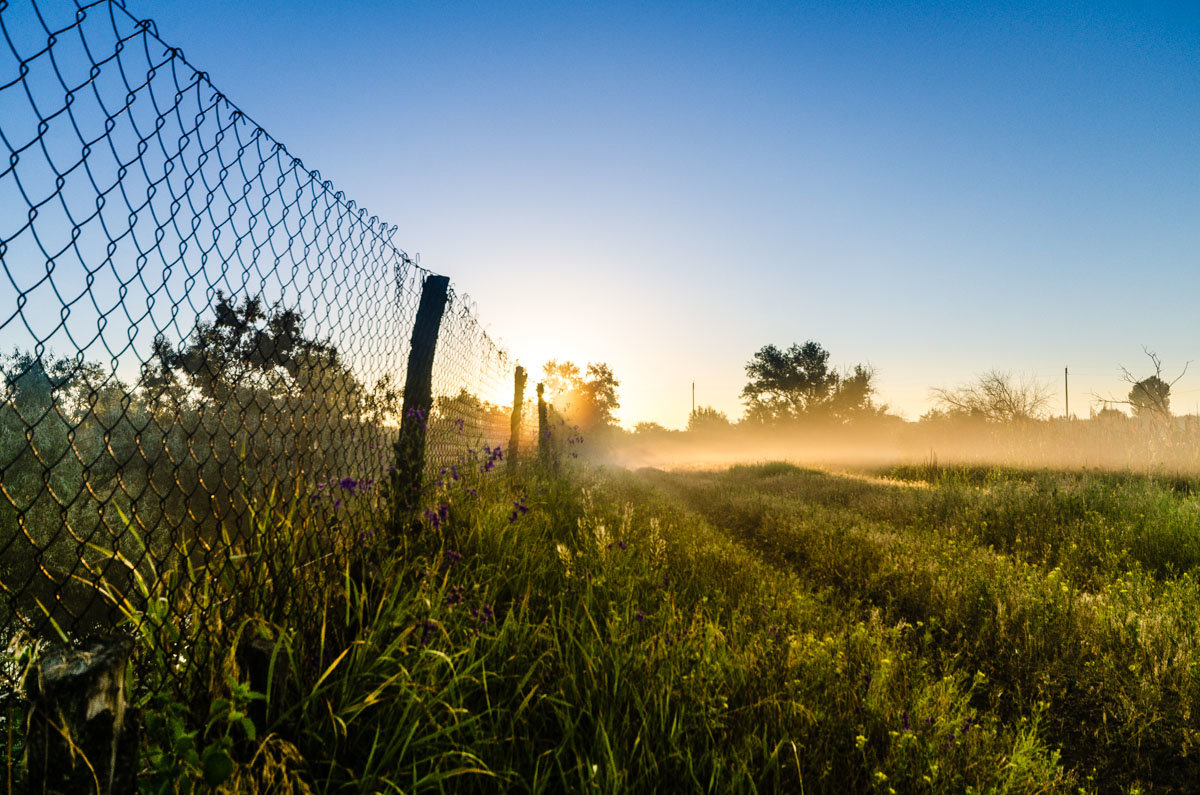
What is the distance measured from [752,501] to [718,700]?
7.26 metres

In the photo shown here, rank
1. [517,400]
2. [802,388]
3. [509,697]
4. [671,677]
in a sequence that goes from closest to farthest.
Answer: [671,677]
[509,697]
[517,400]
[802,388]

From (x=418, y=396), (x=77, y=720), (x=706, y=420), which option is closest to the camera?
(x=77, y=720)

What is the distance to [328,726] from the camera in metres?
1.92

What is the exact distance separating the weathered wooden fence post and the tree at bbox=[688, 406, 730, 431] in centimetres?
6344

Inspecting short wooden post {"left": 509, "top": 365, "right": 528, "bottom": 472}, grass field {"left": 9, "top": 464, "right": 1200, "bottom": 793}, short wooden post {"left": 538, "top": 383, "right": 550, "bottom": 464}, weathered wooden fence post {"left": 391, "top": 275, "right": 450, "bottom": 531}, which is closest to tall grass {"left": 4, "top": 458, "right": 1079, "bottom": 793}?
grass field {"left": 9, "top": 464, "right": 1200, "bottom": 793}

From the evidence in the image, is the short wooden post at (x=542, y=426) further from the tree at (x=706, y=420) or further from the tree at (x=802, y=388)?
the tree at (x=706, y=420)

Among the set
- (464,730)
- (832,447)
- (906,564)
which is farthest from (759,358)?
(464,730)

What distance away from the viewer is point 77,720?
1067 millimetres

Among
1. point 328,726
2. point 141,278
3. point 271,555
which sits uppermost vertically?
point 141,278

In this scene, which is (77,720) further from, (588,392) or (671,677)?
(588,392)

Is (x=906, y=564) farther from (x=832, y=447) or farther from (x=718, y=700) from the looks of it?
(x=832, y=447)

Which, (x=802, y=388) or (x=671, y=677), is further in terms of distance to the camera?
(x=802, y=388)

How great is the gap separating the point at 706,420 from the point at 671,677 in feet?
222

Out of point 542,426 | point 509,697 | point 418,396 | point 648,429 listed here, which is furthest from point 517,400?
point 648,429
